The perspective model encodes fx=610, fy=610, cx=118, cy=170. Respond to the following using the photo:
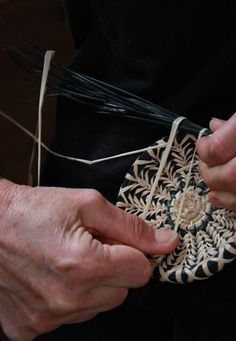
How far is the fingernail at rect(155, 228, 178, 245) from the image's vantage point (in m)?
0.72

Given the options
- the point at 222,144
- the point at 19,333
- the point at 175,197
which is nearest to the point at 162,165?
the point at 175,197

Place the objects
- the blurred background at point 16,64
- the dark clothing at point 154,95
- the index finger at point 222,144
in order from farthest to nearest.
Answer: the blurred background at point 16,64 < the dark clothing at point 154,95 < the index finger at point 222,144

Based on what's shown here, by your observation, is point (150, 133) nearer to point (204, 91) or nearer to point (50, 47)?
point (204, 91)

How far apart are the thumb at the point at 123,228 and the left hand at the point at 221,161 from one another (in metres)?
0.09

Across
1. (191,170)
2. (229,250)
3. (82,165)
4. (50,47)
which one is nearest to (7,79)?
(50,47)

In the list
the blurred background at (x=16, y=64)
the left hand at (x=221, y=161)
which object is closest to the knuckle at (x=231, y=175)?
the left hand at (x=221, y=161)

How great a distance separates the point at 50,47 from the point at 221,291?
31.0 inches

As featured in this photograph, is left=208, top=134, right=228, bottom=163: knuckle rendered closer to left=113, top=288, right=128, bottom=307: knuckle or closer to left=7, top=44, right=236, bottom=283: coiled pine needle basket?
left=7, top=44, right=236, bottom=283: coiled pine needle basket

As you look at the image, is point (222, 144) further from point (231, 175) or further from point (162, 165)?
point (162, 165)

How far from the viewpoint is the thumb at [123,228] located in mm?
707

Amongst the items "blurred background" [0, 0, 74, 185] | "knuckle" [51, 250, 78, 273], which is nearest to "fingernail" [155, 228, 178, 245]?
"knuckle" [51, 250, 78, 273]

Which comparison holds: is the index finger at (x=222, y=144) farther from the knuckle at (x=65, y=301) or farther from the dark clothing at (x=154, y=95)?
the knuckle at (x=65, y=301)

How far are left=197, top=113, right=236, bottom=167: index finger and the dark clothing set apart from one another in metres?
0.12

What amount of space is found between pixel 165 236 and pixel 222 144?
15 centimetres
